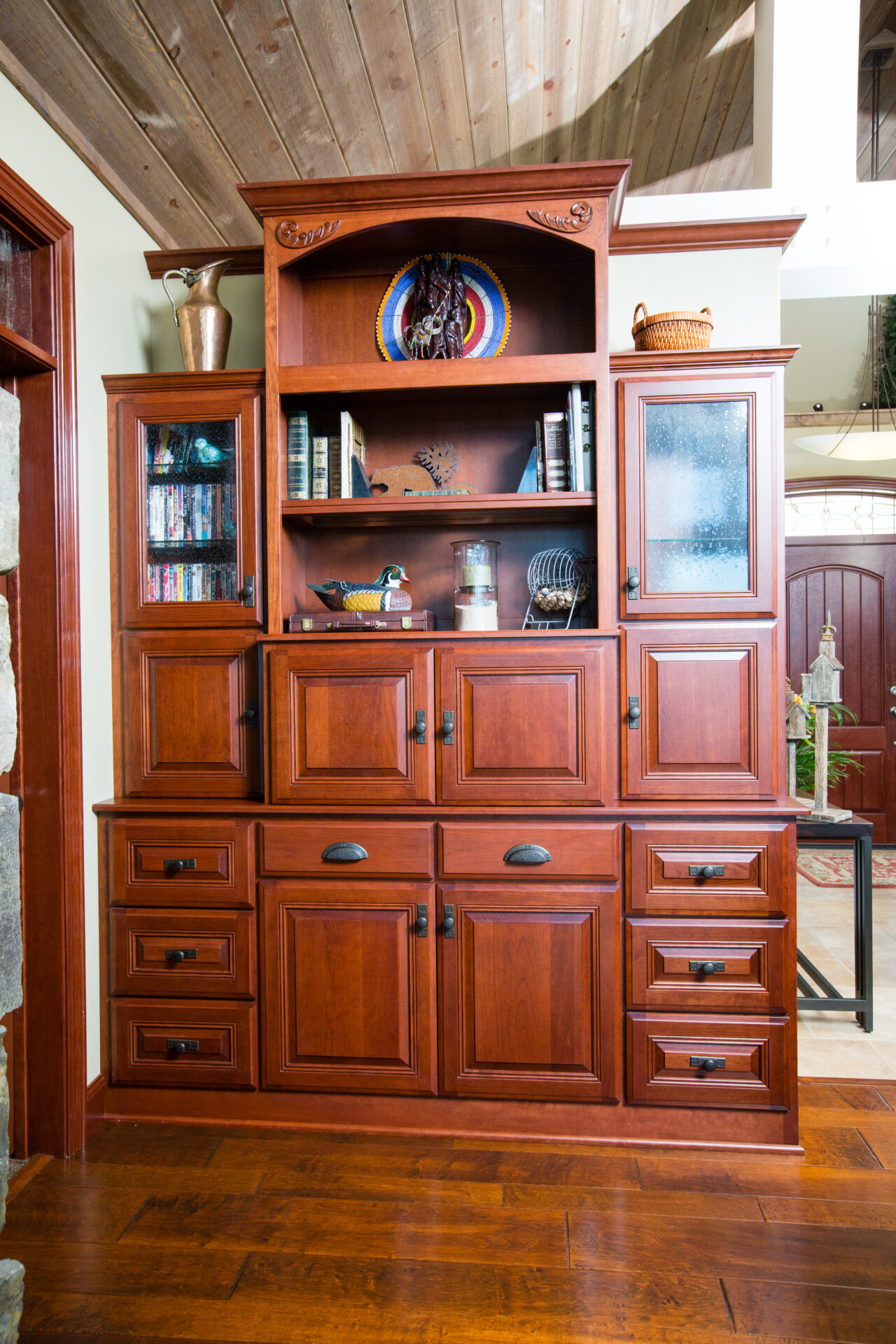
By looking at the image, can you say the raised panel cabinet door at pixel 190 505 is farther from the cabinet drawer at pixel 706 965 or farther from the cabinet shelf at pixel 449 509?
the cabinet drawer at pixel 706 965

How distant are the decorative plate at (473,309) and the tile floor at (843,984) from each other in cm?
247

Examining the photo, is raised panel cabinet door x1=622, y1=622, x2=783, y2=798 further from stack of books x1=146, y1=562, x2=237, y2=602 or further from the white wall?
the white wall

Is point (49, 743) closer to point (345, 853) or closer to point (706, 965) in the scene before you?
point (345, 853)

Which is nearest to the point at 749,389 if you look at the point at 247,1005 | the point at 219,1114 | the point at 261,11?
the point at 261,11

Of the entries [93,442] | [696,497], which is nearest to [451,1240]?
[696,497]

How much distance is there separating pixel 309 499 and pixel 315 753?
0.72m

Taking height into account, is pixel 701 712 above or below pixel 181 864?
above

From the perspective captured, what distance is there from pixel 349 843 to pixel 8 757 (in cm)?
121

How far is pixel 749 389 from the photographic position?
222cm

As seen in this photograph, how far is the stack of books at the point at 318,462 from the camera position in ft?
7.84

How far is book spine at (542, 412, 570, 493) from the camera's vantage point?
7.50 ft

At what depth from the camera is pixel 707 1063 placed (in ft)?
7.12

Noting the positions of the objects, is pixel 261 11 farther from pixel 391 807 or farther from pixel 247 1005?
pixel 247 1005

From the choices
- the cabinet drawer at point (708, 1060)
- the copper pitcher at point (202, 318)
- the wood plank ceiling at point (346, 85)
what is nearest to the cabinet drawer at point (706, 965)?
the cabinet drawer at point (708, 1060)
